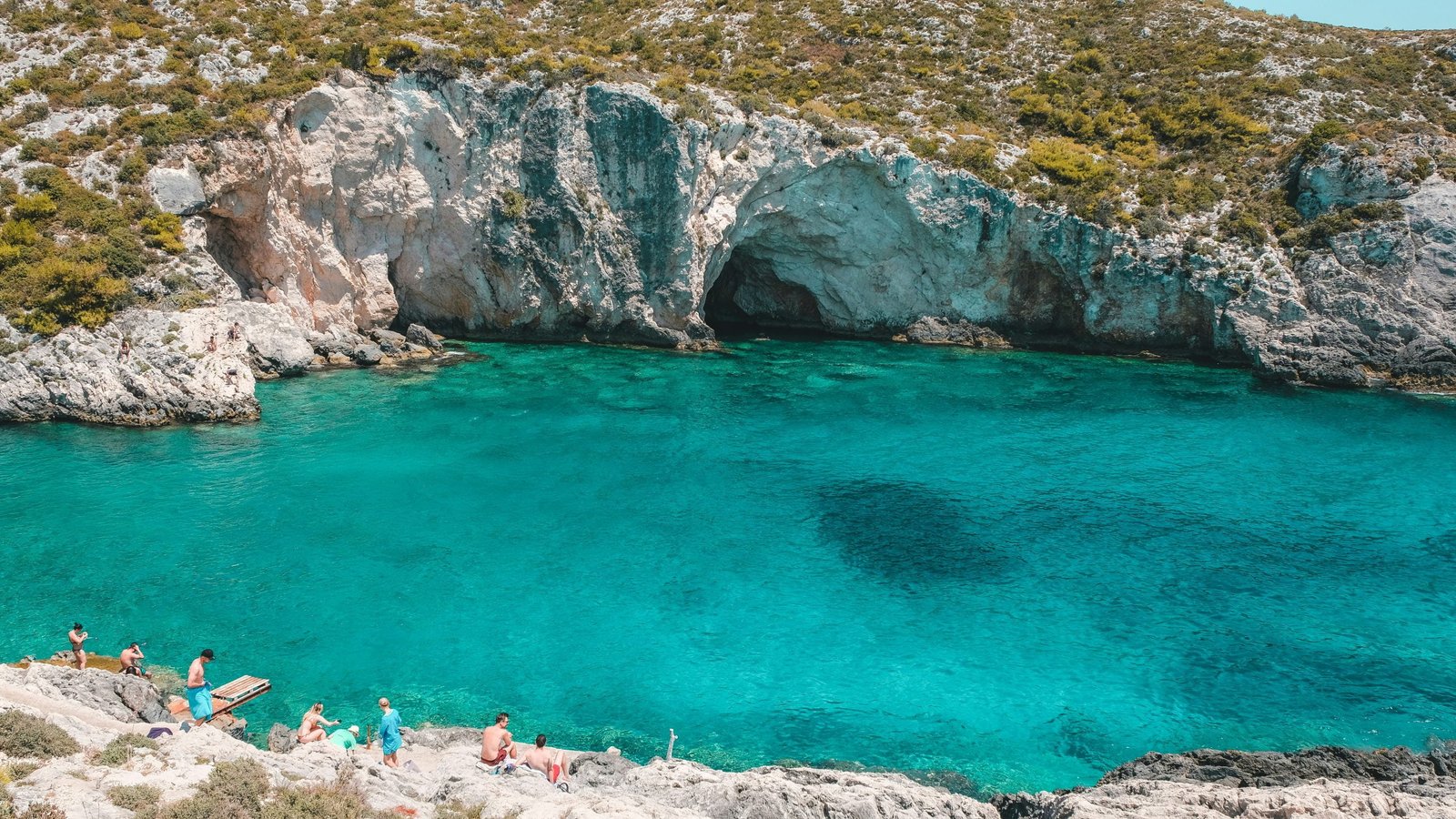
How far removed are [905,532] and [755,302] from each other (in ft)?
110

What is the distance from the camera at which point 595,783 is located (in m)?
15.4

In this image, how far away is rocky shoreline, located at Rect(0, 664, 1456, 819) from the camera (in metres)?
11.6

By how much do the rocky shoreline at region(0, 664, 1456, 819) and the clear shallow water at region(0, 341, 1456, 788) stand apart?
2273mm

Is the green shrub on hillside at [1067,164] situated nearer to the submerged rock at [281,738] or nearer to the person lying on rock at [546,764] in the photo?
the person lying on rock at [546,764]

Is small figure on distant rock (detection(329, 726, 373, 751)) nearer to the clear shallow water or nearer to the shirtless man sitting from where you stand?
the clear shallow water

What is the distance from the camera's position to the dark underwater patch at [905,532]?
25891 millimetres

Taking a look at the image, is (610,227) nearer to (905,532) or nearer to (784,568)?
(905,532)

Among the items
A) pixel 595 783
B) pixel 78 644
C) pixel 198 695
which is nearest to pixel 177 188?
pixel 78 644

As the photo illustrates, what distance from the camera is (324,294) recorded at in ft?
151

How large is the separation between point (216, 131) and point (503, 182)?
1283cm

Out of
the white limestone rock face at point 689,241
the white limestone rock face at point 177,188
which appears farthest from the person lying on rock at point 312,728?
the white limestone rock face at point 689,241

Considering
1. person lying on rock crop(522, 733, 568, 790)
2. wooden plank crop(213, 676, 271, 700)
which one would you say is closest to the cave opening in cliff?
wooden plank crop(213, 676, 271, 700)

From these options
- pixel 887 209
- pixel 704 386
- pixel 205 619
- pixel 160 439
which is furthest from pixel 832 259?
pixel 205 619

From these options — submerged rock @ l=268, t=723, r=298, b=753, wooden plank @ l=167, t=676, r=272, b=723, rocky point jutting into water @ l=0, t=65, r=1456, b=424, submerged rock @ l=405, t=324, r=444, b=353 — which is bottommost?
wooden plank @ l=167, t=676, r=272, b=723
